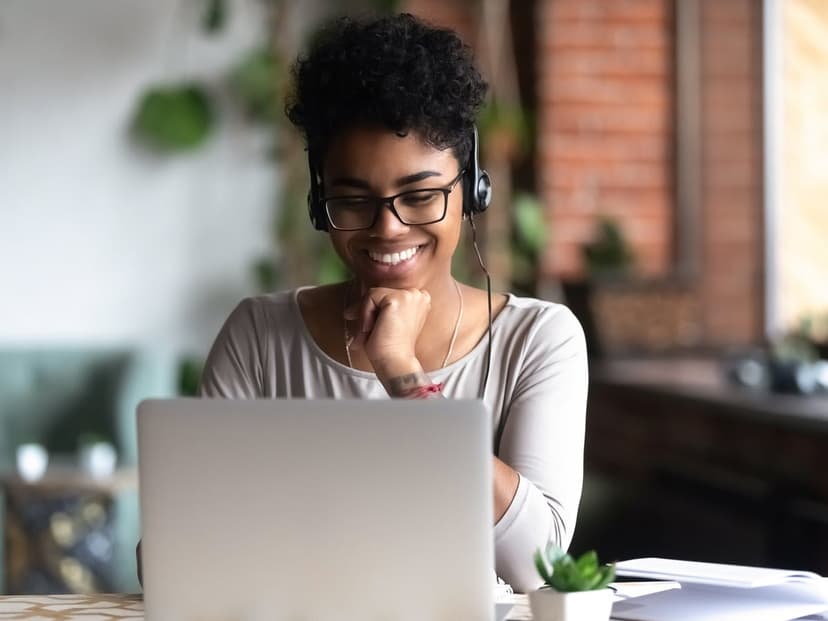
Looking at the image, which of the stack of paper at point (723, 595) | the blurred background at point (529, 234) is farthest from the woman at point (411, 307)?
the blurred background at point (529, 234)

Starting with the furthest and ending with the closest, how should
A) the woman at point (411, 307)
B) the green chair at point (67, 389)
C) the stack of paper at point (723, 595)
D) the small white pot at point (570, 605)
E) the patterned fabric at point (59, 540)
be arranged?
the green chair at point (67, 389) < the patterned fabric at point (59, 540) < the woman at point (411, 307) < the stack of paper at point (723, 595) < the small white pot at point (570, 605)

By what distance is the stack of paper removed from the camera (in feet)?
4.66

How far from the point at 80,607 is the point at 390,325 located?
476 millimetres

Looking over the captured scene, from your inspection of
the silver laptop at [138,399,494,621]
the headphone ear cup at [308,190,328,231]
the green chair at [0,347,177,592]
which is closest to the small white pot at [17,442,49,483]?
the green chair at [0,347,177,592]

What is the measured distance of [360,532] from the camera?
48.3 inches

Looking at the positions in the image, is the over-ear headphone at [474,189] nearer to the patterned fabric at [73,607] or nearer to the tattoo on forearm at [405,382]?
the tattoo on forearm at [405,382]

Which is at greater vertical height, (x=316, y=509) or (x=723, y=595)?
(x=316, y=509)

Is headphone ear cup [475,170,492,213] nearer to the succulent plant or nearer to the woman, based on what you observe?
the woman

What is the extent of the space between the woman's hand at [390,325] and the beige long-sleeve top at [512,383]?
0.32 ft

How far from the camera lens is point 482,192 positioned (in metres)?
1.85

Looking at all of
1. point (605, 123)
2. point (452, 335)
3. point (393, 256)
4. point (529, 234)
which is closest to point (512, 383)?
point (452, 335)

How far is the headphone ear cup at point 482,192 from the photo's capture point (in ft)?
6.03

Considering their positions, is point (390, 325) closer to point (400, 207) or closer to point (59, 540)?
point (400, 207)

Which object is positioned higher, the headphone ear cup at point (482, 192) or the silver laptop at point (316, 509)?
the headphone ear cup at point (482, 192)
